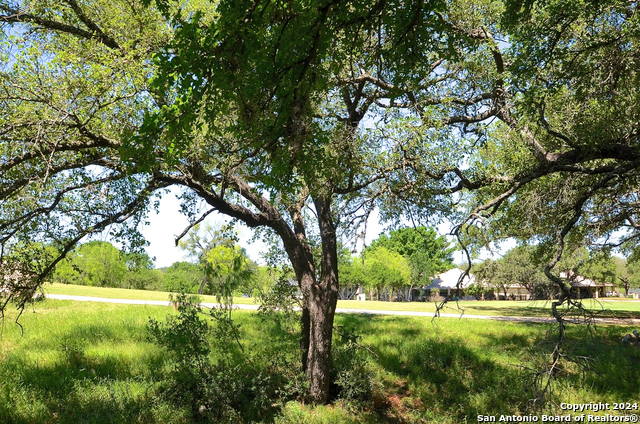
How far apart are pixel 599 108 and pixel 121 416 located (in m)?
10.8

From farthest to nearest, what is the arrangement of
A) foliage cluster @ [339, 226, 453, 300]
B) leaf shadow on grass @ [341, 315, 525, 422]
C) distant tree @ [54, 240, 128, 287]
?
1. foliage cluster @ [339, 226, 453, 300]
2. distant tree @ [54, 240, 128, 287]
3. leaf shadow on grass @ [341, 315, 525, 422]

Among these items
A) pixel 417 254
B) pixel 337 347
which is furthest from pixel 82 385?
pixel 417 254

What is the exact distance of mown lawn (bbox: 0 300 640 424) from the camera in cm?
867

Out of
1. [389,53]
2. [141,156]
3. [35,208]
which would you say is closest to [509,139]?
[389,53]

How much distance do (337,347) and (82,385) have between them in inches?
245

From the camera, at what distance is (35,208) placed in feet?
22.9

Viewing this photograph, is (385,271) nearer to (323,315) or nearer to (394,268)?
(394,268)

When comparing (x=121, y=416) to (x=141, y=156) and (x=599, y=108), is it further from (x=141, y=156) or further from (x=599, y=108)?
(x=599, y=108)

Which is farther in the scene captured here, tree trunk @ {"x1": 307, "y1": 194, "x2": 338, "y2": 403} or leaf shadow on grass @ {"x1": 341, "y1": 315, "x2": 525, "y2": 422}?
leaf shadow on grass @ {"x1": 341, "y1": 315, "x2": 525, "y2": 422}

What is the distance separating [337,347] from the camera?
11523 millimetres

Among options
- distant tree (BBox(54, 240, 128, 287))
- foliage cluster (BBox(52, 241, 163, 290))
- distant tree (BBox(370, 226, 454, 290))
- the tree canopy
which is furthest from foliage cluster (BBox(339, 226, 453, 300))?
the tree canopy

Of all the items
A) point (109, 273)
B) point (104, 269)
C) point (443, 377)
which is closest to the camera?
point (443, 377)

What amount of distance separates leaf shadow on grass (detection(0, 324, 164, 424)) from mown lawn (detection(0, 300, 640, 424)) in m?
0.02

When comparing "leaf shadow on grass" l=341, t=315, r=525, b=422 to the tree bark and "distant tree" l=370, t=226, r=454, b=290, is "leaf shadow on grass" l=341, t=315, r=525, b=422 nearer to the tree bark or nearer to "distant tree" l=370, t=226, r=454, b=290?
the tree bark
